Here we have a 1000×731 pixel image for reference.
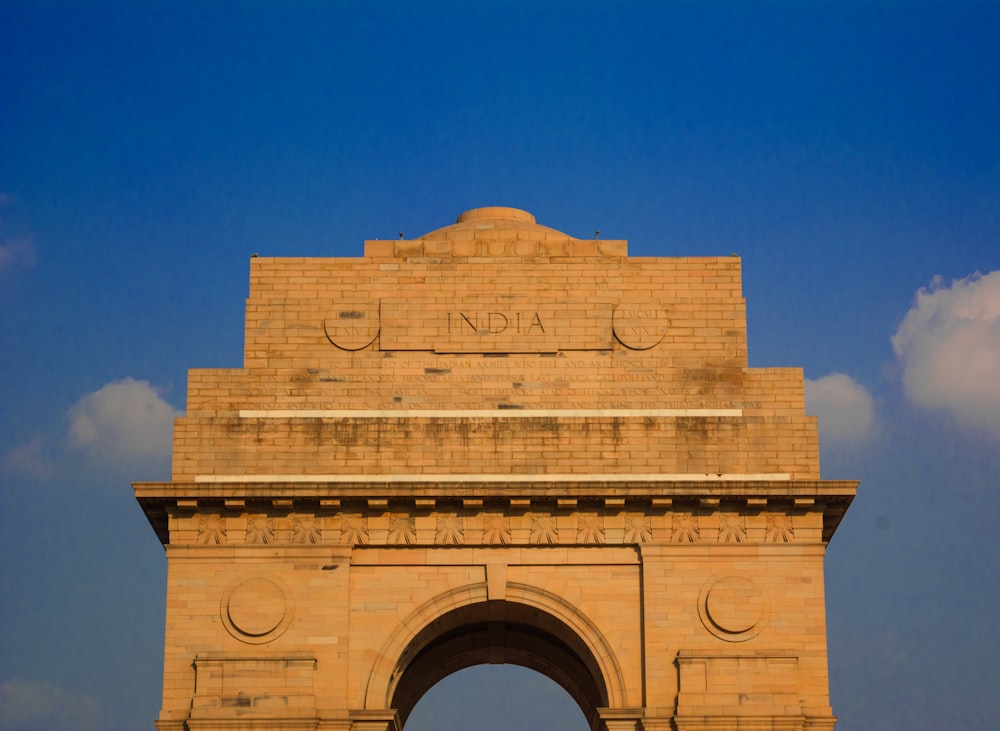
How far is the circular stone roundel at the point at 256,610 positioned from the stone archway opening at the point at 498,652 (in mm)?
2805

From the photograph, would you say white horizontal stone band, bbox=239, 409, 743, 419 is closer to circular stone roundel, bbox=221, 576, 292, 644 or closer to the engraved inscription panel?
the engraved inscription panel

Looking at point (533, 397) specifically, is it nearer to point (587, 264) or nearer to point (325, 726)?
point (587, 264)

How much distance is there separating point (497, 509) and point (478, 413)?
233 centimetres

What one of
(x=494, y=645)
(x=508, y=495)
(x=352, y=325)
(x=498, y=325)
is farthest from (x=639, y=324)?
(x=494, y=645)

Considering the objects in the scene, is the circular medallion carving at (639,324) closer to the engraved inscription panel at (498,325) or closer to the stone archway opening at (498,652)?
the engraved inscription panel at (498,325)

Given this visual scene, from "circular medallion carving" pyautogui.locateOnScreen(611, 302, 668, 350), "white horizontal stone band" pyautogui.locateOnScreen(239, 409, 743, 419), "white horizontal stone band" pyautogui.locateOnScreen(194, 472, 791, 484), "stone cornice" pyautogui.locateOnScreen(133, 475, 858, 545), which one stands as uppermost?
"circular medallion carving" pyautogui.locateOnScreen(611, 302, 668, 350)

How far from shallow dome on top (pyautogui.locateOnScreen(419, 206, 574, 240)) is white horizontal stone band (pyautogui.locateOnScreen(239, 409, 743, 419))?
473 centimetres

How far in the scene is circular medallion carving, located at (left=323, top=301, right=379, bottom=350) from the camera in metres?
50.8

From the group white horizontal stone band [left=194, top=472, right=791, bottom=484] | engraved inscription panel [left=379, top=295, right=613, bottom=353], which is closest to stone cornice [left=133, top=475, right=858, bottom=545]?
white horizontal stone band [left=194, top=472, right=791, bottom=484]

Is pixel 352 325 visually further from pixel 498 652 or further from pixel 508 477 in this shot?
pixel 498 652

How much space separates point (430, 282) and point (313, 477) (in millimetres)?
5458

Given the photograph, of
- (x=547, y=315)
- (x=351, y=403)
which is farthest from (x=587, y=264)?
(x=351, y=403)

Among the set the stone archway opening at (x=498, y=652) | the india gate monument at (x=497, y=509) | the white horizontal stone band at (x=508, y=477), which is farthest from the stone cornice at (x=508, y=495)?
the stone archway opening at (x=498, y=652)

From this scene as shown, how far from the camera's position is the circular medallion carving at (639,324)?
166 ft
